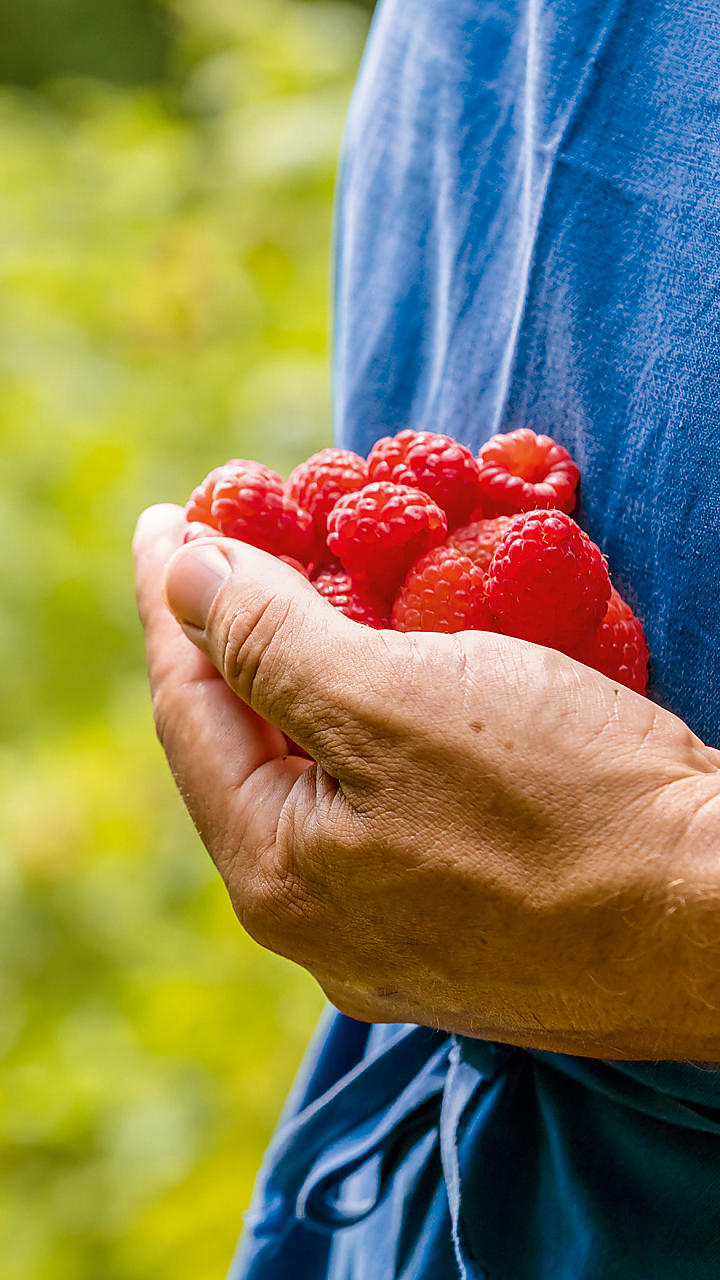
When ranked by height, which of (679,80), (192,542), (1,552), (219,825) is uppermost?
(679,80)

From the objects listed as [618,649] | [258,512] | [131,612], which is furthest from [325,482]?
[131,612]

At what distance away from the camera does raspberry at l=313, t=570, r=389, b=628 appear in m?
A: 0.47

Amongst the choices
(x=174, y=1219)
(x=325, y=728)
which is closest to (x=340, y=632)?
(x=325, y=728)

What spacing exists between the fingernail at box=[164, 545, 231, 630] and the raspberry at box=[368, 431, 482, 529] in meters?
0.08

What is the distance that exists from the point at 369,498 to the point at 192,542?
8 cm

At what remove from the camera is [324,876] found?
0.41m

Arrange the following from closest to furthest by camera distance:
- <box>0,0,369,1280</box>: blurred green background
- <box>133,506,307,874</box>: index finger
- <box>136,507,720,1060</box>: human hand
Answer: <box>136,507,720,1060</box>: human hand → <box>133,506,307,874</box>: index finger → <box>0,0,369,1280</box>: blurred green background

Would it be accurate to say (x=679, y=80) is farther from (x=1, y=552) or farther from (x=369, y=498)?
(x=1, y=552)

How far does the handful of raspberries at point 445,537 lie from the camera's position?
417mm

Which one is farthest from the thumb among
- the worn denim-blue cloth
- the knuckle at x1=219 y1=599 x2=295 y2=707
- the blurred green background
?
the blurred green background

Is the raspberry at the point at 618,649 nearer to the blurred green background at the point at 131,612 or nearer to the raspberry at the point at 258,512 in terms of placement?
the raspberry at the point at 258,512

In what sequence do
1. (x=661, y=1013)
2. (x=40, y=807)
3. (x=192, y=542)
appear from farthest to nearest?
1. (x=40, y=807)
2. (x=192, y=542)
3. (x=661, y=1013)

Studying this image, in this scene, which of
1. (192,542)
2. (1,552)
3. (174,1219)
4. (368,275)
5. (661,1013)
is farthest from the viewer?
(1,552)

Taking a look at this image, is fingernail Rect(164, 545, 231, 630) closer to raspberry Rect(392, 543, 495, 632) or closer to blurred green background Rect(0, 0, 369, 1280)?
raspberry Rect(392, 543, 495, 632)
